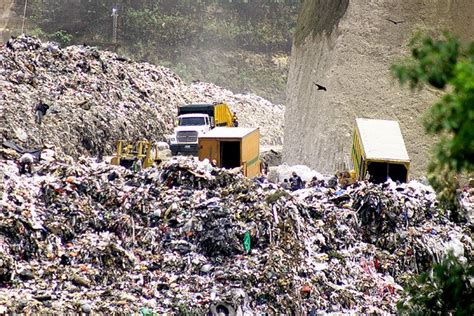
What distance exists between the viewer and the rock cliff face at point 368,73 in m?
22.8

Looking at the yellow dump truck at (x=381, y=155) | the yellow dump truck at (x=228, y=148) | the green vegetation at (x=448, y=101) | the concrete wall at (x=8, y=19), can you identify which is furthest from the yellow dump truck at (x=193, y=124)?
the concrete wall at (x=8, y=19)

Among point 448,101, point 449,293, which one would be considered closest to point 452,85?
point 448,101

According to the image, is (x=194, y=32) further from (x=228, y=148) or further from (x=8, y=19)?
(x=228, y=148)

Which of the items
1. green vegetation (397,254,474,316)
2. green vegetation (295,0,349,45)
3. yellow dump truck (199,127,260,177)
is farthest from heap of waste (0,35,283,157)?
green vegetation (397,254,474,316)

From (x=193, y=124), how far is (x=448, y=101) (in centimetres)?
2358

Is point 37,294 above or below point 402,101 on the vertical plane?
below

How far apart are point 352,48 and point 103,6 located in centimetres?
3556

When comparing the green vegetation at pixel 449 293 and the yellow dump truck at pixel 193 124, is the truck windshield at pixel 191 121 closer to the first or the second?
the yellow dump truck at pixel 193 124

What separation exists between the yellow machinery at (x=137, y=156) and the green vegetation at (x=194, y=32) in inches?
1093

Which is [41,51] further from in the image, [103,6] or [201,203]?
[103,6]

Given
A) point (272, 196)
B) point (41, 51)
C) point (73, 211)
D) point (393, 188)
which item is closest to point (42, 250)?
point (73, 211)

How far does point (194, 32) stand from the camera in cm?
5522

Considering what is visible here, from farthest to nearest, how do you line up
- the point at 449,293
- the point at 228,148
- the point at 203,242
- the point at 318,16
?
the point at 318,16 → the point at 228,148 → the point at 203,242 → the point at 449,293

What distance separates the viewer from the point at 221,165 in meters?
20.7
